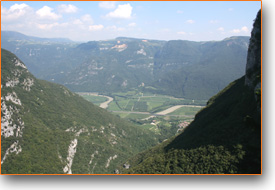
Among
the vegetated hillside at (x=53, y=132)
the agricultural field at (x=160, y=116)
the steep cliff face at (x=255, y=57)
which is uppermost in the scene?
the steep cliff face at (x=255, y=57)

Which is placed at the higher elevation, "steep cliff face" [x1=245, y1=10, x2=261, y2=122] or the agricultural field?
"steep cliff face" [x1=245, y1=10, x2=261, y2=122]

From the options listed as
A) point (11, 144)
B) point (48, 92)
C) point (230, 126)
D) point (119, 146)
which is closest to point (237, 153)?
point (230, 126)

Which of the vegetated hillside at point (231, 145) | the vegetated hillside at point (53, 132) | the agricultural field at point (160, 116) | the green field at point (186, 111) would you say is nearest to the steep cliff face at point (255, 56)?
the vegetated hillside at point (231, 145)

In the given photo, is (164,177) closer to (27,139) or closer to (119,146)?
(27,139)

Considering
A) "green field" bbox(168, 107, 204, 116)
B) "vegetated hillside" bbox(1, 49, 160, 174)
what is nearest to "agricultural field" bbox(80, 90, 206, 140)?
"green field" bbox(168, 107, 204, 116)

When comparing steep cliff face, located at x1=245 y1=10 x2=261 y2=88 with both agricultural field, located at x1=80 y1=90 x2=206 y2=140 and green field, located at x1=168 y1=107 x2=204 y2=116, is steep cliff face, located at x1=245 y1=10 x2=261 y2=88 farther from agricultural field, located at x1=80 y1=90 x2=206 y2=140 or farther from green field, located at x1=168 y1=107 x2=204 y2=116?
green field, located at x1=168 y1=107 x2=204 y2=116

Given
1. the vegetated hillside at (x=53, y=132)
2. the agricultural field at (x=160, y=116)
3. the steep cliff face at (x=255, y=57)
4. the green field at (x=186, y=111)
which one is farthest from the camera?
the green field at (x=186, y=111)

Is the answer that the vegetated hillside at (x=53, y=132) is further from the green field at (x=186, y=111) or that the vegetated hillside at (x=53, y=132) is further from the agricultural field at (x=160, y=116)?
the green field at (x=186, y=111)

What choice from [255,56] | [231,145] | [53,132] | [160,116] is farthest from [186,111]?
[231,145]

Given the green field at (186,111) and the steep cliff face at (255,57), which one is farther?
the green field at (186,111)
